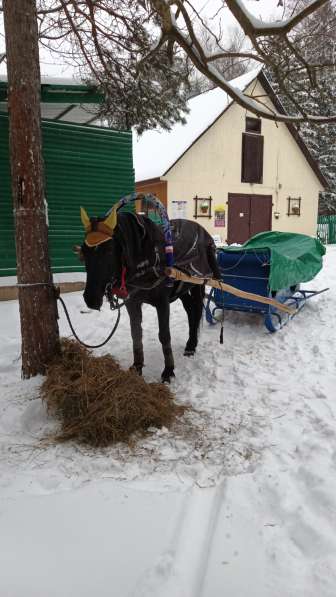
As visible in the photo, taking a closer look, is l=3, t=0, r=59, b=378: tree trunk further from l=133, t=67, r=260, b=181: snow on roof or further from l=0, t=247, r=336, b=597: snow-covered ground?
l=133, t=67, r=260, b=181: snow on roof

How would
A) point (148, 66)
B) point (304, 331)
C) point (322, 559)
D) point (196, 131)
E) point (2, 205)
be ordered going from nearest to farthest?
1. point (322, 559)
2. point (304, 331)
3. point (148, 66)
4. point (2, 205)
5. point (196, 131)

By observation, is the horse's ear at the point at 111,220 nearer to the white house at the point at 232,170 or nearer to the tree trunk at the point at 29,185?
the tree trunk at the point at 29,185

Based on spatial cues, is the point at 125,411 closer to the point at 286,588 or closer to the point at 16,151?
the point at 286,588

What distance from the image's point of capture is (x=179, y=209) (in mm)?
14641

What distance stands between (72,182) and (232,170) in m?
10.0

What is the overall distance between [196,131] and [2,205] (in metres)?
10.2

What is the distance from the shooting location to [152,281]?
3336 mm

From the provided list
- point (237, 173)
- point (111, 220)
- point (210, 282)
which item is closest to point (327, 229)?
point (237, 173)

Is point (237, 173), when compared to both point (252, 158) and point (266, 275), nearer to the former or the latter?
point (252, 158)

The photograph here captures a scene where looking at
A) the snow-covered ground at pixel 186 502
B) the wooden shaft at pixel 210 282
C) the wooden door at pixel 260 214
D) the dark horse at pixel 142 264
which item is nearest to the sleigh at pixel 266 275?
the wooden shaft at pixel 210 282

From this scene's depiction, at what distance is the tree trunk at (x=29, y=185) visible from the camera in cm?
289

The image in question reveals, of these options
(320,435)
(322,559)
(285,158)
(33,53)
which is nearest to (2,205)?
(33,53)

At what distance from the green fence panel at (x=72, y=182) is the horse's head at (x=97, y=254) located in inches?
184

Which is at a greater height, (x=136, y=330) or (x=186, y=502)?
(x=136, y=330)
